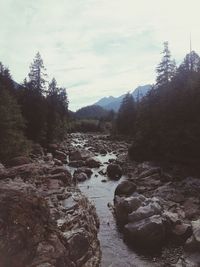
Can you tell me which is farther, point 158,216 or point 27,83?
point 27,83

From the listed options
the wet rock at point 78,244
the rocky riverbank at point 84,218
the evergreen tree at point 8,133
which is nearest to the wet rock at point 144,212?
the rocky riverbank at point 84,218

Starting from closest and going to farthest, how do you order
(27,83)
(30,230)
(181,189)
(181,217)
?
1. (30,230)
2. (181,217)
3. (181,189)
4. (27,83)

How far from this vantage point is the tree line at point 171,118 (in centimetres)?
3922

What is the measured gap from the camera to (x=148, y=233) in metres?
17.4

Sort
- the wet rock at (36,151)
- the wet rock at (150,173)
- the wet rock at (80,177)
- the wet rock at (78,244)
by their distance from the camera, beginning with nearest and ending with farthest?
the wet rock at (78,244) < the wet rock at (80,177) < the wet rock at (150,173) < the wet rock at (36,151)

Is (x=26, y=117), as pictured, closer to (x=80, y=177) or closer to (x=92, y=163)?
(x=92, y=163)

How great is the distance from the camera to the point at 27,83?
54219 millimetres

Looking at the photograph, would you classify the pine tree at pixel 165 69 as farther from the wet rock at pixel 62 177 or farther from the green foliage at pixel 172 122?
the wet rock at pixel 62 177

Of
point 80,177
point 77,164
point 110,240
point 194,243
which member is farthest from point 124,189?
point 77,164

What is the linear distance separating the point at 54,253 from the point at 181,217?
11718 millimetres

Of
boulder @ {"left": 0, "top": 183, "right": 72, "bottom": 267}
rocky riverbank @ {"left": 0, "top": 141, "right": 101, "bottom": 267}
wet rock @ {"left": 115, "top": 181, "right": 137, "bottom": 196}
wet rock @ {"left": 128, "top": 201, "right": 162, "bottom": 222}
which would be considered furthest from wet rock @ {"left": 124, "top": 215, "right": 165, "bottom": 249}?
wet rock @ {"left": 115, "top": 181, "right": 137, "bottom": 196}

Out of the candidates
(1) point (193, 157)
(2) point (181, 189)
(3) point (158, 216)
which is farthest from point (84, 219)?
(1) point (193, 157)

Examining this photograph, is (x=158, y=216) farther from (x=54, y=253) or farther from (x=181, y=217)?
(x=54, y=253)

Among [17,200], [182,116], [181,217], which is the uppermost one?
[182,116]
